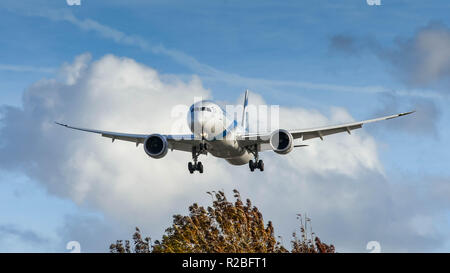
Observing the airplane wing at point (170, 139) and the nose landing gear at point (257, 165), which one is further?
the nose landing gear at point (257, 165)

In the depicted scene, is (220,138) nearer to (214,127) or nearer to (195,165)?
(214,127)

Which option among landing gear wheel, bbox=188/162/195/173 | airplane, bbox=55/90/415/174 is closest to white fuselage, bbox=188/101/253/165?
airplane, bbox=55/90/415/174

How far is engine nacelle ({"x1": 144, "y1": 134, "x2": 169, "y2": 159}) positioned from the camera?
50781 millimetres

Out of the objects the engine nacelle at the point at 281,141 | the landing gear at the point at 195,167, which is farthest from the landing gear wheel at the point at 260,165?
the landing gear at the point at 195,167

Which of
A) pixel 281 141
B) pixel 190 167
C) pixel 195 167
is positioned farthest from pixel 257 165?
pixel 190 167

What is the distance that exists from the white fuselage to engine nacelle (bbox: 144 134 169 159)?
358cm

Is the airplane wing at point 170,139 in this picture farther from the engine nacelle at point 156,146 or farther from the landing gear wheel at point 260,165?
the landing gear wheel at point 260,165

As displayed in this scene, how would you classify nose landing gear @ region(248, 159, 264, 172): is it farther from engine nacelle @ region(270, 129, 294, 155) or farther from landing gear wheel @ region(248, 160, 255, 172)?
engine nacelle @ region(270, 129, 294, 155)

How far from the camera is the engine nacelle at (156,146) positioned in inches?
1999
